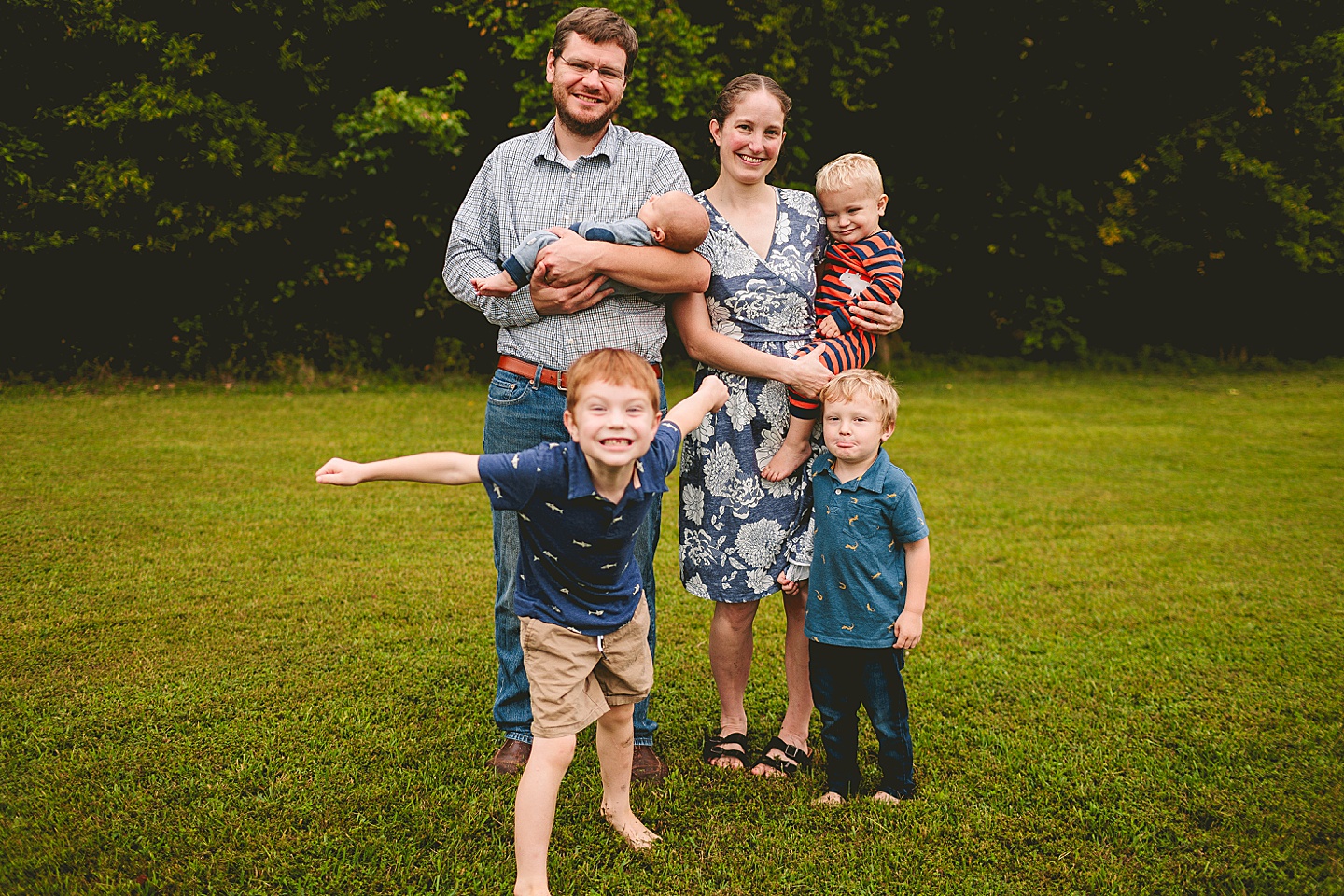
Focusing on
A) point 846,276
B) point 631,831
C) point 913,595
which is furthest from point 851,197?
point 631,831

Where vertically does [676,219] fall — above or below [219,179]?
below

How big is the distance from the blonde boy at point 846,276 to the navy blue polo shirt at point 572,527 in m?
0.63

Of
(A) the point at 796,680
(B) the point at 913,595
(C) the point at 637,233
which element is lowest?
(A) the point at 796,680

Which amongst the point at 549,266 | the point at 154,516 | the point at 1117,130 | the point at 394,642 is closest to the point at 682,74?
the point at 1117,130

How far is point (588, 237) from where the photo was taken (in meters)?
2.81

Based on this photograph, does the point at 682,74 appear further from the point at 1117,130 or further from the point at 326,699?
the point at 326,699

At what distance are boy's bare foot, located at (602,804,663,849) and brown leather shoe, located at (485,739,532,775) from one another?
454 mm

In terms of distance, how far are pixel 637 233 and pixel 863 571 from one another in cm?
120

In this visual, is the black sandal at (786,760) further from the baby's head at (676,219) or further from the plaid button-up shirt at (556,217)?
the baby's head at (676,219)

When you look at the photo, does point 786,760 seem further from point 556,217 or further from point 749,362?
point 556,217

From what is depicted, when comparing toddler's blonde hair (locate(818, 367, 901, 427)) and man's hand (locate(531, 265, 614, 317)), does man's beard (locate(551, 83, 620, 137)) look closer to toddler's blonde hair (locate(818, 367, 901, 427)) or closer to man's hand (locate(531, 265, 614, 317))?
man's hand (locate(531, 265, 614, 317))

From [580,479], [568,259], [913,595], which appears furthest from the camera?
[913,595]

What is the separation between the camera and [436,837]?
287 cm

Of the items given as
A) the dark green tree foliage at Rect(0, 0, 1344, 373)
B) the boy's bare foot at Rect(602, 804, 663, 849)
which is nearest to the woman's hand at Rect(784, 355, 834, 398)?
the boy's bare foot at Rect(602, 804, 663, 849)
